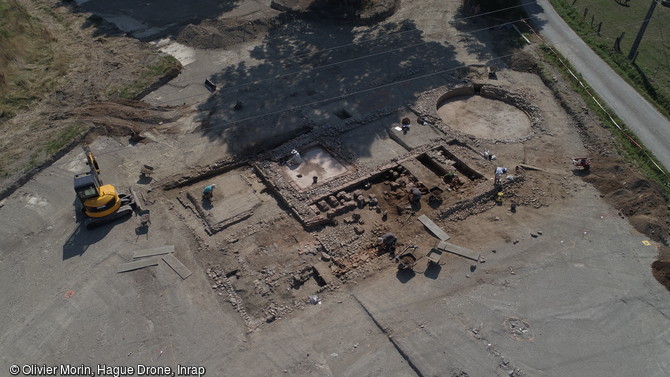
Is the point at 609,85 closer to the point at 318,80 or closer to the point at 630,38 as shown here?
the point at 630,38

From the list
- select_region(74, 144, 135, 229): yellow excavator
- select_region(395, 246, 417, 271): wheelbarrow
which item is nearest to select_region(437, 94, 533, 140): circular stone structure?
select_region(395, 246, 417, 271): wheelbarrow

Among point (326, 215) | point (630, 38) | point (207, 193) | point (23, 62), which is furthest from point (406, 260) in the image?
point (630, 38)

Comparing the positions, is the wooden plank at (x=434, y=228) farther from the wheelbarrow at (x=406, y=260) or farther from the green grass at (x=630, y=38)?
the green grass at (x=630, y=38)

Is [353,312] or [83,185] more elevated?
[83,185]

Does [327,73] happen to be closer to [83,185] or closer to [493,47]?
[493,47]

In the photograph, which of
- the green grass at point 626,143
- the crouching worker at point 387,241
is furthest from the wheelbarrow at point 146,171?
the green grass at point 626,143

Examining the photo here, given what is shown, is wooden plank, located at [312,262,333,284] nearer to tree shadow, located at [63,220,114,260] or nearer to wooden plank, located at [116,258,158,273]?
wooden plank, located at [116,258,158,273]

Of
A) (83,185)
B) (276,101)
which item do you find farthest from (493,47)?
(83,185)
